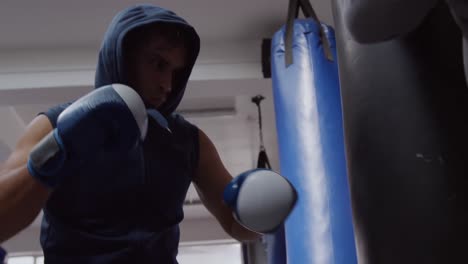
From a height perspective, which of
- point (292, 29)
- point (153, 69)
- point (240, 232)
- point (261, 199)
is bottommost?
point (240, 232)

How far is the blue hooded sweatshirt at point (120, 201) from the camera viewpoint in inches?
37.3

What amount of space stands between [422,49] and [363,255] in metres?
0.41

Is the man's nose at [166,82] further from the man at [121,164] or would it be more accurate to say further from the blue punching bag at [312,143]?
the blue punching bag at [312,143]

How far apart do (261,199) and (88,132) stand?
33cm

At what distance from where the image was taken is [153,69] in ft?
3.48

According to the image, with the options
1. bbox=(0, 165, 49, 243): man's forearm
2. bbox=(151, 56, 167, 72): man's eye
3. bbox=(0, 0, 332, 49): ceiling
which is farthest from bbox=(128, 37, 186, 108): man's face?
bbox=(0, 0, 332, 49): ceiling

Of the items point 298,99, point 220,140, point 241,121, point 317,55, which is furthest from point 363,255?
point 220,140

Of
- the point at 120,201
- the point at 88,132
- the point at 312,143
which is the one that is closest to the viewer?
the point at 88,132

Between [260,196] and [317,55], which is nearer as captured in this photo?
[260,196]

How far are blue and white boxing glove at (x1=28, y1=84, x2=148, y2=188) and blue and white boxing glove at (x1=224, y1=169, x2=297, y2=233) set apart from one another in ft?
0.70

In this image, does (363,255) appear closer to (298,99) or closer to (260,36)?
(298,99)

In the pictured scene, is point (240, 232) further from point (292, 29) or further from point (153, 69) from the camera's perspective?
point (292, 29)

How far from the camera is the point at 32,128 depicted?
96 centimetres

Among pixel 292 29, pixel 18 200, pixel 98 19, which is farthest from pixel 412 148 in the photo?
pixel 98 19
